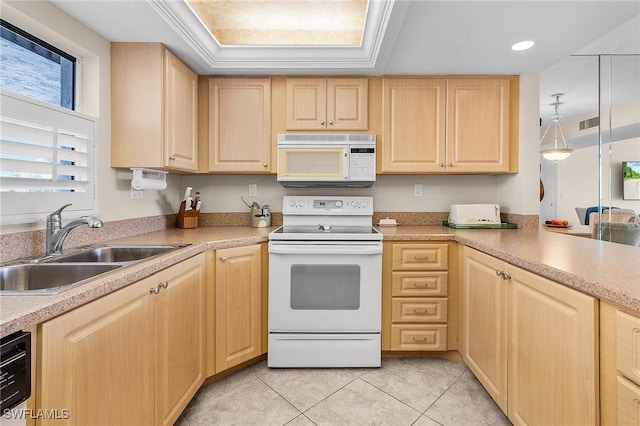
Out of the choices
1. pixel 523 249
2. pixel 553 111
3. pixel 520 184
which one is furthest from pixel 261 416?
pixel 553 111

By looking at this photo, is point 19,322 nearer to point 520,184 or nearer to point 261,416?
point 261,416

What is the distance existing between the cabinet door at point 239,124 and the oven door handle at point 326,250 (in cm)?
73

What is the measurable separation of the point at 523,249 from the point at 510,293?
23cm

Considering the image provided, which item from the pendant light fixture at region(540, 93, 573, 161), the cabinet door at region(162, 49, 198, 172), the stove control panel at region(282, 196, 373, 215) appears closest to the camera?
the cabinet door at region(162, 49, 198, 172)

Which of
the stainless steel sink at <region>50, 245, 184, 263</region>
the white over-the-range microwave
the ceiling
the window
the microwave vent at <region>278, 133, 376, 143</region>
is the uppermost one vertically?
the ceiling

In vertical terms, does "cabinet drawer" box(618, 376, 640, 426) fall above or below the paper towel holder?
below

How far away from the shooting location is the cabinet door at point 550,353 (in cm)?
94

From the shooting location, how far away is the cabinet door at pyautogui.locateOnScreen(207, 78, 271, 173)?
7.66 ft

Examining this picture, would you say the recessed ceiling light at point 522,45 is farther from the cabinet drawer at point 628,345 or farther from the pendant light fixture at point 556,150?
the pendant light fixture at point 556,150

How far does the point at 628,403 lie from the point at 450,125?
1.97 m

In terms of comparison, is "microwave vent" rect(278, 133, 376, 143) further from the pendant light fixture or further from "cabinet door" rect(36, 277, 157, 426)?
the pendant light fixture

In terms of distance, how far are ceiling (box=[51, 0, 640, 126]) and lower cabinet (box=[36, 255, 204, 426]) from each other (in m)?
1.33

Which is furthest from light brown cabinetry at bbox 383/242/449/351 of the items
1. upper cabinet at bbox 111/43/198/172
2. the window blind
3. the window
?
the window

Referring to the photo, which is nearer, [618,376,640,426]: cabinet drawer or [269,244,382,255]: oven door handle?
[618,376,640,426]: cabinet drawer
